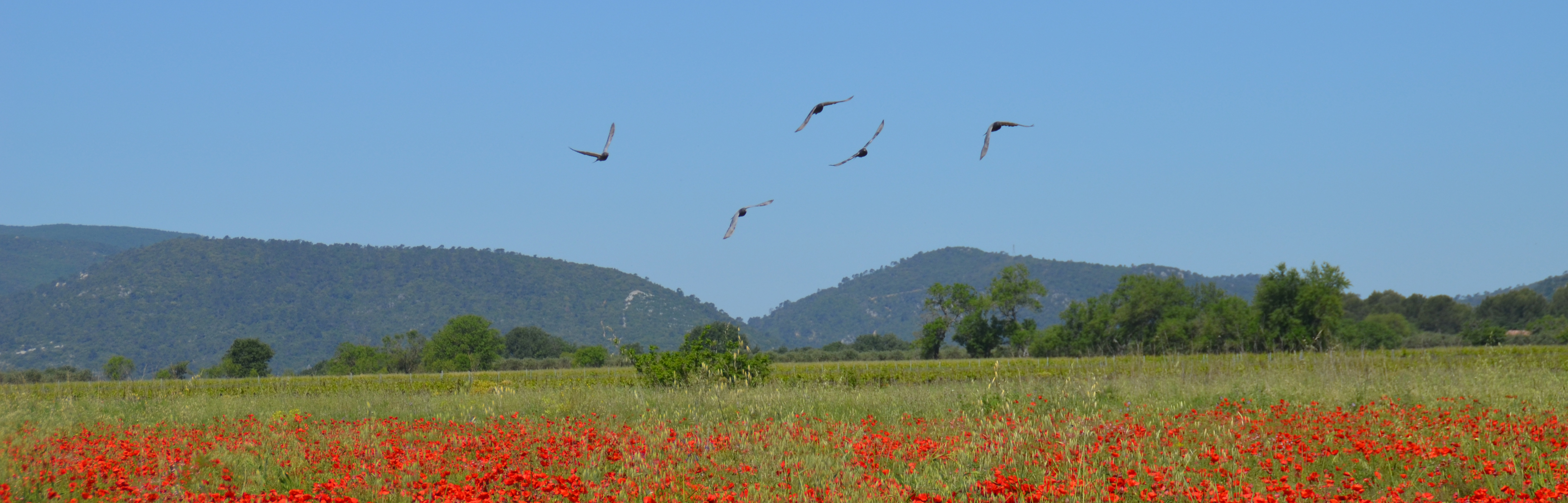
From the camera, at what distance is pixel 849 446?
7.39 metres

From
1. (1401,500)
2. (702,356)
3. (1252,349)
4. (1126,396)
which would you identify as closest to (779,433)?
(1401,500)

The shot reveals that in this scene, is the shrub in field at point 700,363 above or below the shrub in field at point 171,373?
above

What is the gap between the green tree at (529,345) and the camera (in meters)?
98.6

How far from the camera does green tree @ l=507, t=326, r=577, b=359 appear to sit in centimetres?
Answer: 9856

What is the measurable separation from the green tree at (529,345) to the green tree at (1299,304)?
230ft

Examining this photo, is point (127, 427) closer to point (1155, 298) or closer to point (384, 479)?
point (384, 479)

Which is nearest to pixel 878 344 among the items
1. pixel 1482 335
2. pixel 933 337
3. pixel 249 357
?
pixel 933 337

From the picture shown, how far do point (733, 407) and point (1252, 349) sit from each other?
51.5 meters

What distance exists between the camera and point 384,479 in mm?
6688

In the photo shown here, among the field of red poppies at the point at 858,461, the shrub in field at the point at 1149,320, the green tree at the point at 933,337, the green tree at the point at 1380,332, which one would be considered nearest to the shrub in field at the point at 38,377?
the field of red poppies at the point at 858,461

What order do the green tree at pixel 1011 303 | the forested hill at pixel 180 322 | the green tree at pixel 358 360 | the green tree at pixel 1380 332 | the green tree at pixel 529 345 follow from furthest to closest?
the forested hill at pixel 180 322 → the green tree at pixel 529 345 → the green tree at pixel 358 360 → the green tree at pixel 1011 303 → the green tree at pixel 1380 332

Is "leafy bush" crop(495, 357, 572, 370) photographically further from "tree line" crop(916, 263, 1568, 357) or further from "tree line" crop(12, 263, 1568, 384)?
"tree line" crop(916, 263, 1568, 357)

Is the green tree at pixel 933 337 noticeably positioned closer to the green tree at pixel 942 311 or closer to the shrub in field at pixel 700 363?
the green tree at pixel 942 311

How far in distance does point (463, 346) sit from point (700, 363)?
6947 centimetres
